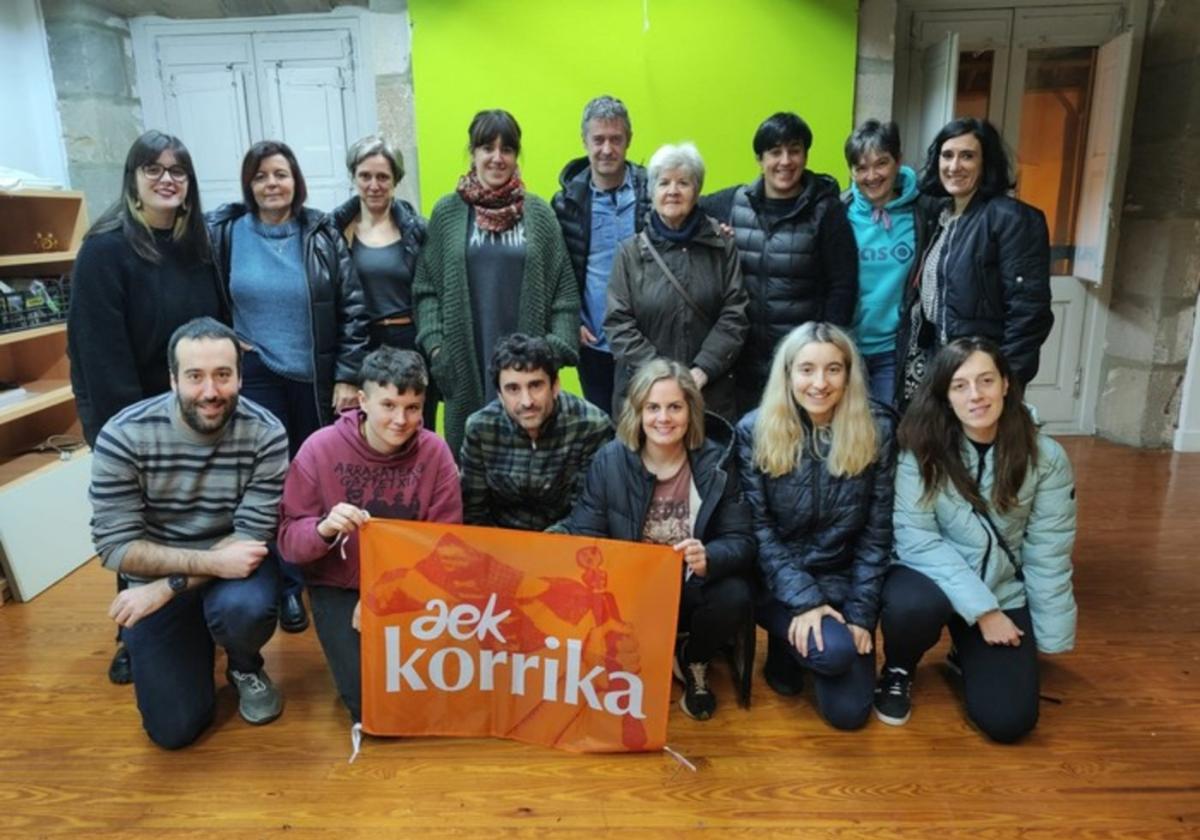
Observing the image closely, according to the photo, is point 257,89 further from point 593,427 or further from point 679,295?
point 593,427

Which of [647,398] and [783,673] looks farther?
[783,673]

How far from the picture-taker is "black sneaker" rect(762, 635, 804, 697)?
2.44m

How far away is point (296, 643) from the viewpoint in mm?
2768

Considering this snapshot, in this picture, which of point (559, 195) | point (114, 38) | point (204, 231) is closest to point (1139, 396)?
point (559, 195)

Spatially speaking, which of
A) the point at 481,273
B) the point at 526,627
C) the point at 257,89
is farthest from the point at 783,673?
the point at 257,89

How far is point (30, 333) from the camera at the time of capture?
3.33m

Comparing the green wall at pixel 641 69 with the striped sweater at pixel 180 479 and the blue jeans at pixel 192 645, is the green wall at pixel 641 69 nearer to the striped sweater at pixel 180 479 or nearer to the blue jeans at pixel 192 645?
the striped sweater at pixel 180 479

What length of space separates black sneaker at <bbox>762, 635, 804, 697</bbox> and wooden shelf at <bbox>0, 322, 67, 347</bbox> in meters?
2.96

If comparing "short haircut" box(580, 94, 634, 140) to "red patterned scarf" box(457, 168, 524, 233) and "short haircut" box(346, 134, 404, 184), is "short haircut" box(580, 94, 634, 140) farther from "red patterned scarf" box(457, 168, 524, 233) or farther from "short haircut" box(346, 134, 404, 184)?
"short haircut" box(346, 134, 404, 184)

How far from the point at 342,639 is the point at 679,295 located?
1456 mm

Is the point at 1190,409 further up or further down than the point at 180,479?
further down

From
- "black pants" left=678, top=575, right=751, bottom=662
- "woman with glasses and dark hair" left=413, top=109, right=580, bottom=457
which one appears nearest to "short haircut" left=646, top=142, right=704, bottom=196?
"woman with glasses and dark hair" left=413, top=109, right=580, bottom=457

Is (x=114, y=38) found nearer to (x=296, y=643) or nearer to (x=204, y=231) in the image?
(x=204, y=231)

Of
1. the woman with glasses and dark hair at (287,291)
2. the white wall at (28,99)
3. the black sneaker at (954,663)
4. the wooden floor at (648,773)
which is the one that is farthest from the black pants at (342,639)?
the white wall at (28,99)
